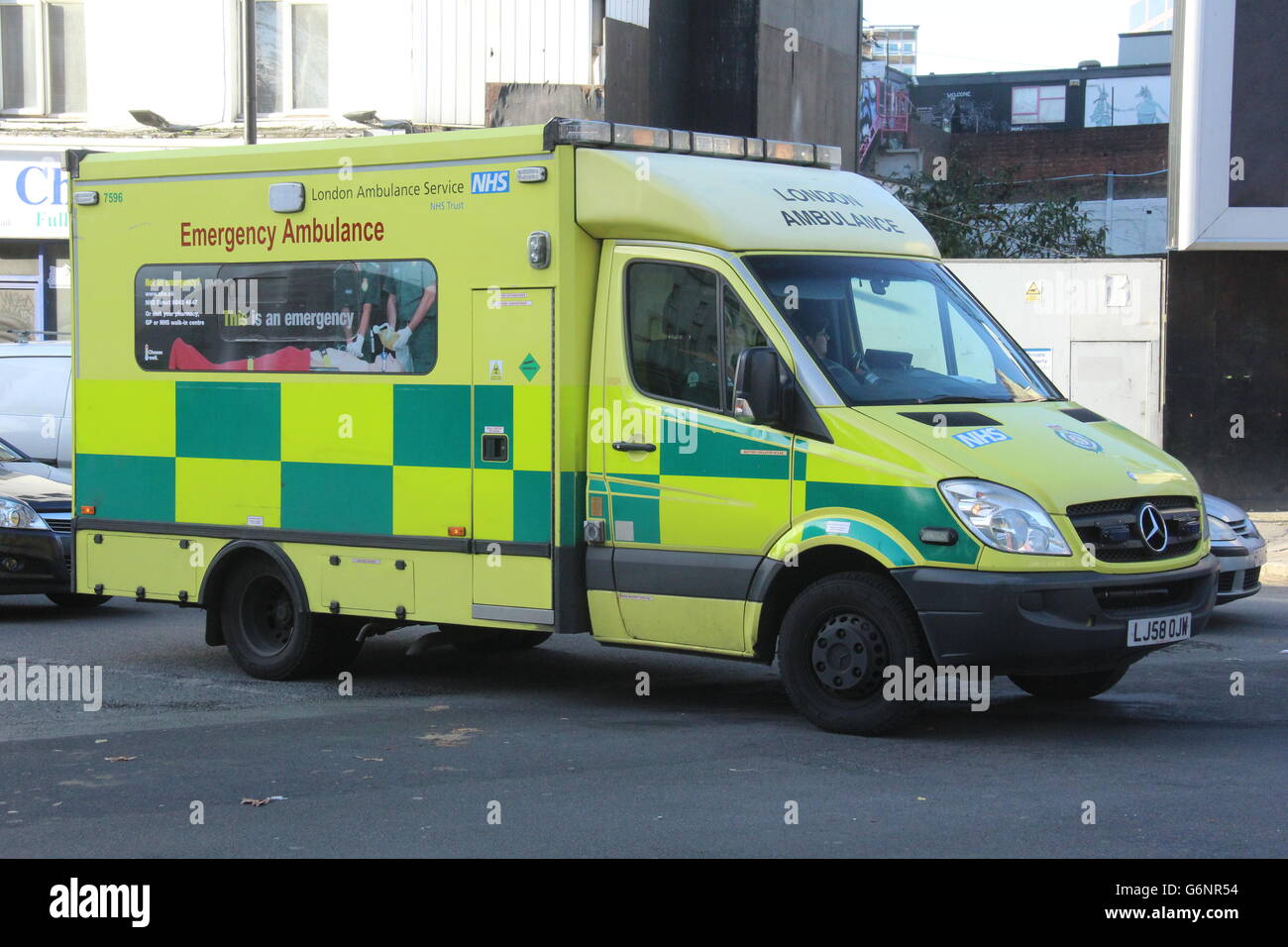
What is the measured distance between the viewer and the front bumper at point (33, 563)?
12.1 meters

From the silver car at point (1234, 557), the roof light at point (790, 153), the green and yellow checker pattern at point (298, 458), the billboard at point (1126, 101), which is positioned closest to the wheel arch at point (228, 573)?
the green and yellow checker pattern at point (298, 458)

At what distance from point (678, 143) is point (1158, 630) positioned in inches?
135

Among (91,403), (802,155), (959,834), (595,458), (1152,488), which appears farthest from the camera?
(91,403)

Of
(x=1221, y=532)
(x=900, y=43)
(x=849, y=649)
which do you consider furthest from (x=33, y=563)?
(x=900, y=43)

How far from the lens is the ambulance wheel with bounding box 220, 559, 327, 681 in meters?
9.77

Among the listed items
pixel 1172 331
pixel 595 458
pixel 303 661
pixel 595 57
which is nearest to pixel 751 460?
pixel 595 458

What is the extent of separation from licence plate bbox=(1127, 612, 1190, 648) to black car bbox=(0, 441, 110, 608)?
737cm

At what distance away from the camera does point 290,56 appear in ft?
73.6

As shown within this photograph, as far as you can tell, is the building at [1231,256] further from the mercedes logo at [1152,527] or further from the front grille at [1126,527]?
the mercedes logo at [1152,527]

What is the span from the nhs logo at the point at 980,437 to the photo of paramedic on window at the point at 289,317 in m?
2.88

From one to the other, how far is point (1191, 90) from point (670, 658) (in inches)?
451

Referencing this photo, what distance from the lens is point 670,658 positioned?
1067cm

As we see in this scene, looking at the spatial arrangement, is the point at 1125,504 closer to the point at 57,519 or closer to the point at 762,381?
the point at 762,381

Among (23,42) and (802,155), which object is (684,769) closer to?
(802,155)
